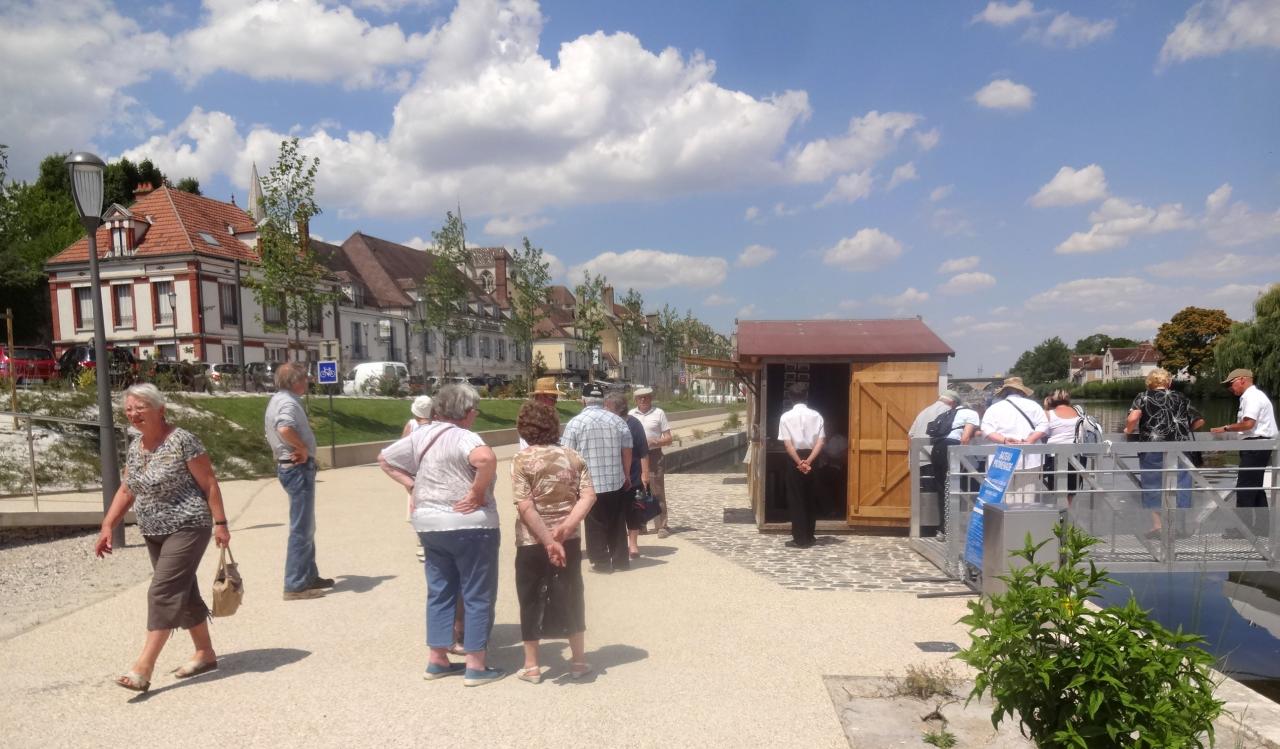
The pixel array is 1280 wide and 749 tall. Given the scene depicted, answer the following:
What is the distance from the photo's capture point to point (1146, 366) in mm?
108812

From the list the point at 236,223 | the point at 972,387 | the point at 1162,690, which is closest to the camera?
the point at 1162,690

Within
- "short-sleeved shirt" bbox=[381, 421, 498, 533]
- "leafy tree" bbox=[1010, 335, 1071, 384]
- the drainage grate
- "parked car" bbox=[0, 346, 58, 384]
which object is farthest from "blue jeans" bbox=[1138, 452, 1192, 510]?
"leafy tree" bbox=[1010, 335, 1071, 384]

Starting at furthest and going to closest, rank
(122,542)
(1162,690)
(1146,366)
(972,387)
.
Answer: (1146,366), (972,387), (122,542), (1162,690)

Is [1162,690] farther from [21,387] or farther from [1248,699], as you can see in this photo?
[21,387]

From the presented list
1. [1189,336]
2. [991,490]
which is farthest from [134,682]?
[1189,336]

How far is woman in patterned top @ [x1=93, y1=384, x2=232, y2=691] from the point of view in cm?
456

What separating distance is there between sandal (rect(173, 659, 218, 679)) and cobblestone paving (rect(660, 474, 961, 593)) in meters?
4.39

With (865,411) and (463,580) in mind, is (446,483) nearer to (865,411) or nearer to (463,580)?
(463,580)

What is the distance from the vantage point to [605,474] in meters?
7.33

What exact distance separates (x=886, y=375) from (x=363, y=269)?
51103 millimetres

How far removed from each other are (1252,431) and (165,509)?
9903mm

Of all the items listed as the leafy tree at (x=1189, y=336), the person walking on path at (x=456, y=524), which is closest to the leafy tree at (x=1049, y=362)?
the leafy tree at (x=1189, y=336)

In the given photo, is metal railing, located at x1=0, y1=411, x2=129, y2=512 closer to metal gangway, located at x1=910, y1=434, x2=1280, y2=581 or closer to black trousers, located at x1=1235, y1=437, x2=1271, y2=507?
metal gangway, located at x1=910, y1=434, x2=1280, y2=581

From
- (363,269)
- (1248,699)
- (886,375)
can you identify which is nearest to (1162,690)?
(1248,699)
